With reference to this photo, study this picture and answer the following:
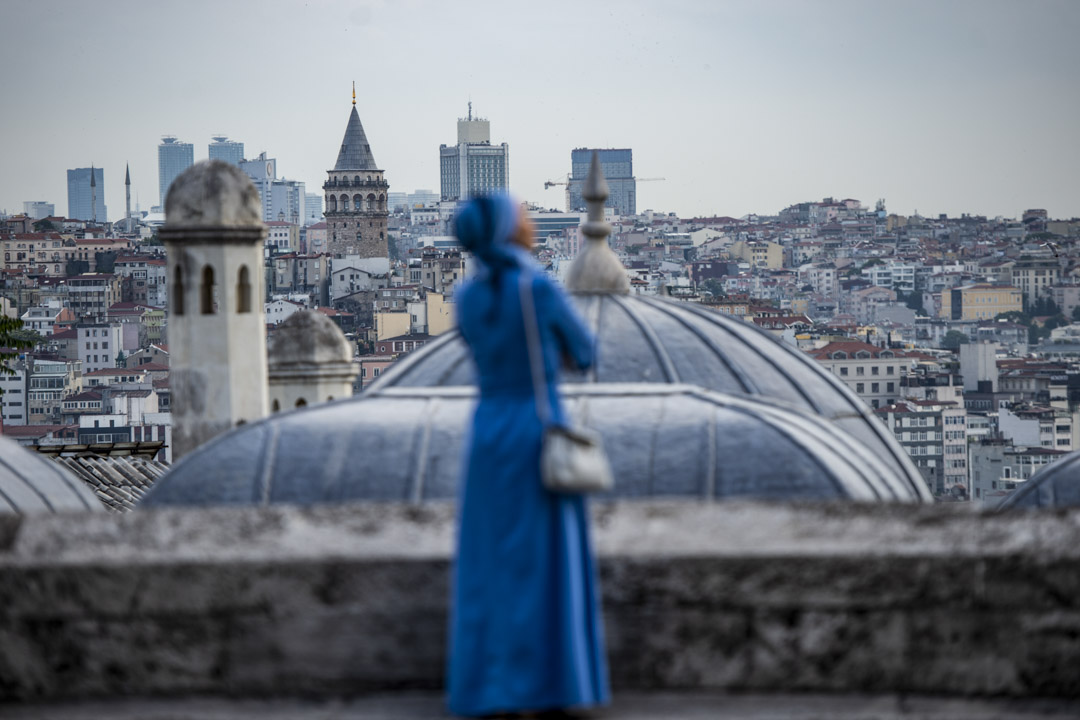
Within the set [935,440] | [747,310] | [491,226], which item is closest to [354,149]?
[747,310]

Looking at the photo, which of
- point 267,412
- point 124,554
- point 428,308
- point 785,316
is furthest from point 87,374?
point 124,554

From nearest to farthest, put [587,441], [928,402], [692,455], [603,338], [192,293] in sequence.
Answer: [587,441], [692,455], [603,338], [192,293], [928,402]

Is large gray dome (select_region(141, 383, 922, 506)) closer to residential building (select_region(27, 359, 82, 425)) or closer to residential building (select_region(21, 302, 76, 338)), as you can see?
residential building (select_region(27, 359, 82, 425))

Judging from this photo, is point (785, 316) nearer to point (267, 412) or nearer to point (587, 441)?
point (267, 412)

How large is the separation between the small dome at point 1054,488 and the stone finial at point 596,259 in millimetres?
3279

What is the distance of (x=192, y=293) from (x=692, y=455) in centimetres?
602

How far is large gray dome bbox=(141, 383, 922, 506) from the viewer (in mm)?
9148

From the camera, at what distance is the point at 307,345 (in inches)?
632

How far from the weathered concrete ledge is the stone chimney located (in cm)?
1105

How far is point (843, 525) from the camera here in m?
4.83

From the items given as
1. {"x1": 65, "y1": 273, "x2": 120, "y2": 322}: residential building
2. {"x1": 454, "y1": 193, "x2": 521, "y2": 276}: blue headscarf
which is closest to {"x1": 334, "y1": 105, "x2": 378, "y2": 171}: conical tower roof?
{"x1": 65, "y1": 273, "x2": 120, "y2": 322}: residential building

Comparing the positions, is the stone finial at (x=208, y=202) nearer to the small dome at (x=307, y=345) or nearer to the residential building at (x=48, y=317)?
the small dome at (x=307, y=345)

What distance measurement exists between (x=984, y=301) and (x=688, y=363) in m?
141

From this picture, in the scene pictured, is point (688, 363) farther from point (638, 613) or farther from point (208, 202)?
point (638, 613)
